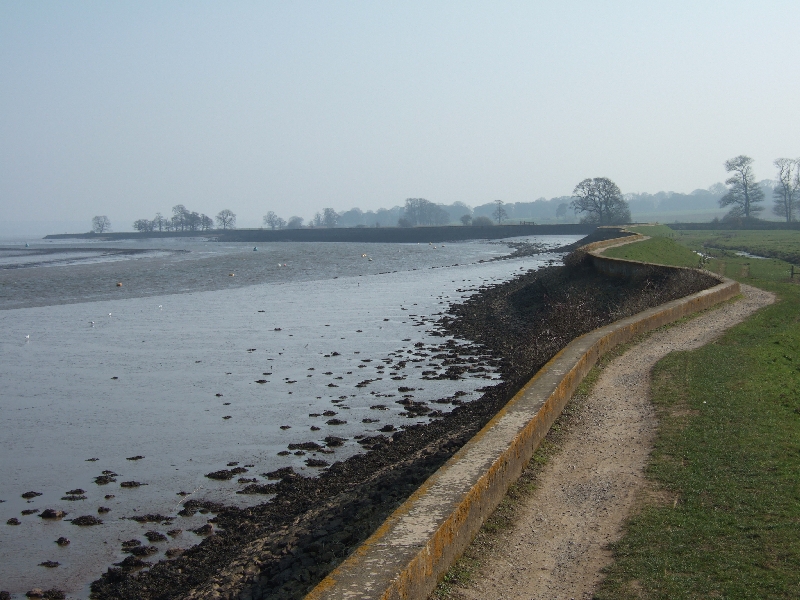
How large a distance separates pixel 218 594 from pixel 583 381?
313 inches

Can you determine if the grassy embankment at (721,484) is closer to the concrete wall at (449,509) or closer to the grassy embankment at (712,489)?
the grassy embankment at (712,489)

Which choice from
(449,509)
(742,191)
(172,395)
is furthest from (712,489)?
(742,191)

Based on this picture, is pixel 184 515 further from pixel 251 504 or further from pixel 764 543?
pixel 764 543

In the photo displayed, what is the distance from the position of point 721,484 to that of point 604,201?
391 ft

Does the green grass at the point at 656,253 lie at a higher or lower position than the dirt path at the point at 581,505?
higher

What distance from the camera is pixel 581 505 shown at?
333 inches

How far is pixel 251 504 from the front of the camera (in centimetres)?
1218

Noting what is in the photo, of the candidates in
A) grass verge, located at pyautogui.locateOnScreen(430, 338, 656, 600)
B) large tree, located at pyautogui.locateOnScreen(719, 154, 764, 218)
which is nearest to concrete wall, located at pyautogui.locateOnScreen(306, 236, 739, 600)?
grass verge, located at pyautogui.locateOnScreen(430, 338, 656, 600)

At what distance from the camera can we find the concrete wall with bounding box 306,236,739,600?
19.4ft

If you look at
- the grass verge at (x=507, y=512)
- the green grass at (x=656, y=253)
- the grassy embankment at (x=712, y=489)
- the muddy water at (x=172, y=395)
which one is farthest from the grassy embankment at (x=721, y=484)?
the green grass at (x=656, y=253)

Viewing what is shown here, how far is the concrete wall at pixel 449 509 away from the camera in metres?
5.92

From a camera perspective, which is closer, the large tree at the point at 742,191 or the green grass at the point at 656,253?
the green grass at the point at 656,253

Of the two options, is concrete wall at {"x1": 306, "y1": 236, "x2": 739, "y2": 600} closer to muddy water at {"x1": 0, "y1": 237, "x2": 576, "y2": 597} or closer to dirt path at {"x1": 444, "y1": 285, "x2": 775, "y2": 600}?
dirt path at {"x1": 444, "y1": 285, "x2": 775, "y2": 600}

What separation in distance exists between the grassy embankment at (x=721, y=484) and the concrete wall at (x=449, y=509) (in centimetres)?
139
